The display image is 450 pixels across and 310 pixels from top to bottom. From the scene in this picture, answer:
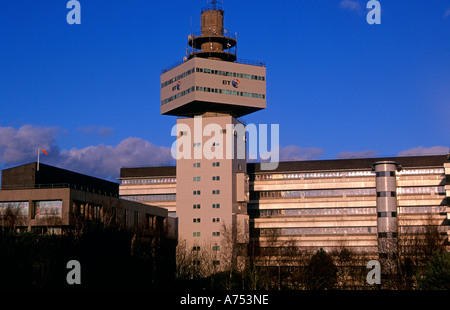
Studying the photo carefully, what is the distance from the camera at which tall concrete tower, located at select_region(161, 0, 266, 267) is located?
491ft

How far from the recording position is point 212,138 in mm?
153500

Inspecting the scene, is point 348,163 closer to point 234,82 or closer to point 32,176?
point 234,82

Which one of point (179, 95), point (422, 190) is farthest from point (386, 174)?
point (179, 95)

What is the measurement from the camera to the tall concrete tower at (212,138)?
491 ft

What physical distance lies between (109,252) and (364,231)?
81.7 metres

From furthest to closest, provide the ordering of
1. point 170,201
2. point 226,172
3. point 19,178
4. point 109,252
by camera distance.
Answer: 1. point 170,201
2. point 226,172
3. point 19,178
4. point 109,252

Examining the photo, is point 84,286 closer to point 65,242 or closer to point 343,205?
point 65,242

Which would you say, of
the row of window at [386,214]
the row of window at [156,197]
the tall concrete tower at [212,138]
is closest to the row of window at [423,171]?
the row of window at [386,214]

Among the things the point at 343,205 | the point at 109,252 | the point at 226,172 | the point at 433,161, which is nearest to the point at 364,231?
the point at 343,205

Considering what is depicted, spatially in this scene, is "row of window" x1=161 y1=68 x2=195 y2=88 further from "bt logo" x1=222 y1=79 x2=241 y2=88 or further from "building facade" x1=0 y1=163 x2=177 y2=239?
"building facade" x1=0 y1=163 x2=177 y2=239

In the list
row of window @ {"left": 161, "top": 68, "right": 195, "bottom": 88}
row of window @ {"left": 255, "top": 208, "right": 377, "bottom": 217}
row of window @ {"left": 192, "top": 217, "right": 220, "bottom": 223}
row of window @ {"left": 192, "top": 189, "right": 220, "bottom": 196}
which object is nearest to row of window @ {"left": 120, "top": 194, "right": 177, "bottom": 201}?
row of window @ {"left": 192, "top": 189, "right": 220, "bottom": 196}

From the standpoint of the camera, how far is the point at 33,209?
112375 mm

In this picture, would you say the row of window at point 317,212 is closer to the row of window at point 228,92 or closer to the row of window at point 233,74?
the row of window at point 228,92

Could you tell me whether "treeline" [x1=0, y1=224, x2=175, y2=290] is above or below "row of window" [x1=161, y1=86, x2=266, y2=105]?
below
